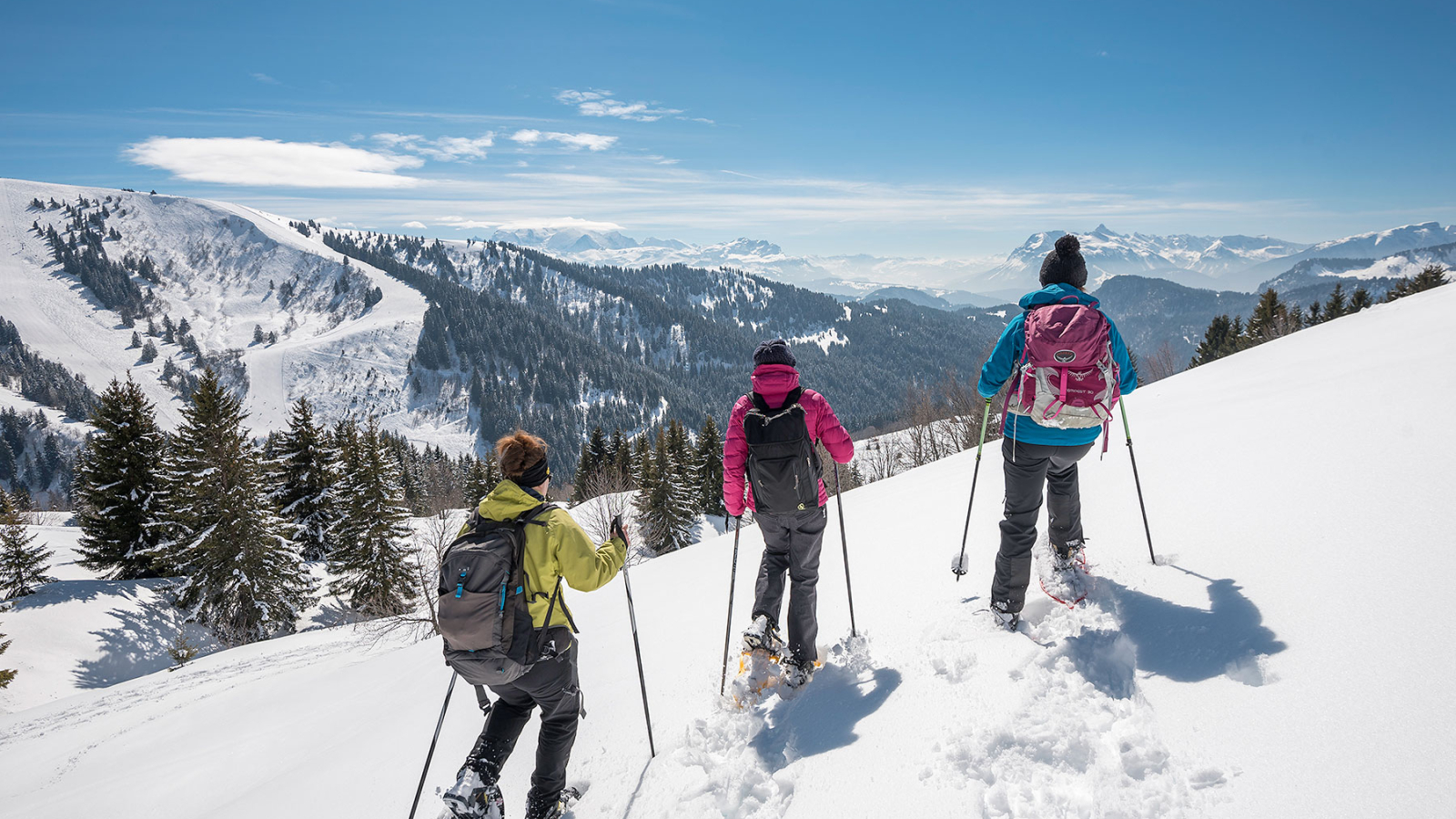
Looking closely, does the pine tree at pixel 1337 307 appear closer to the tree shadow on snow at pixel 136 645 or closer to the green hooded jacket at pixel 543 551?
the green hooded jacket at pixel 543 551

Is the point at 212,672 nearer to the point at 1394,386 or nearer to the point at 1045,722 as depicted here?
the point at 1045,722

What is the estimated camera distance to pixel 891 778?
3.17 meters

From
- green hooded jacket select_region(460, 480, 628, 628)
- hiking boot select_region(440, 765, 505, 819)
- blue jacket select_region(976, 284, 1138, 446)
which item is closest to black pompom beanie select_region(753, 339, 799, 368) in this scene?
blue jacket select_region(976, 284, 1138, 446)

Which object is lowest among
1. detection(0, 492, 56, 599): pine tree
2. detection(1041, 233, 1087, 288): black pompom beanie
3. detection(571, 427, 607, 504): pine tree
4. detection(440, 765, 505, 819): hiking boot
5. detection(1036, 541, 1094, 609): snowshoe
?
detection(571, 427, 607, 504): pine tree

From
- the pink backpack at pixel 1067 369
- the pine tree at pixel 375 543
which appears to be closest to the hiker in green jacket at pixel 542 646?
the pink backpack at pixel 1067 369

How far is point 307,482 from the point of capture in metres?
29.8

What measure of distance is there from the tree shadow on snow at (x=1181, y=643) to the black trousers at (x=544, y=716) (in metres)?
3.24

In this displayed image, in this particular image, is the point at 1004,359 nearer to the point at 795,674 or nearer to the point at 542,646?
the point at 795,674

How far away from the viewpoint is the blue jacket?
410 cm

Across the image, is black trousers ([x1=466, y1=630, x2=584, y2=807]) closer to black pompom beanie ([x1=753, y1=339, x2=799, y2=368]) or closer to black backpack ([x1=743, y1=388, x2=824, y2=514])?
black backpack ([x1=743, y1=388, x2=824, y2=514])

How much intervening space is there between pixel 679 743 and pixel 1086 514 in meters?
5.01

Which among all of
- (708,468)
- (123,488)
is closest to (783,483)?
(123,488)

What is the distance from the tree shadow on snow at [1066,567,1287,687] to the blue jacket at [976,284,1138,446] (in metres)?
1.25

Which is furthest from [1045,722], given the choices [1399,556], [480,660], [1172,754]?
[480,660]
